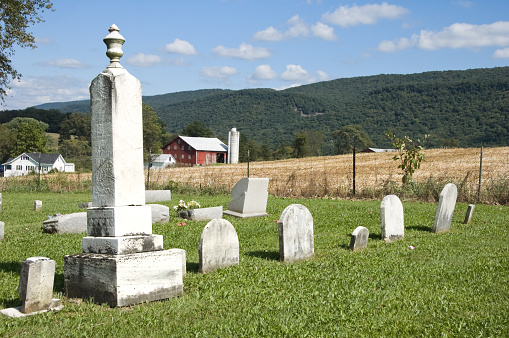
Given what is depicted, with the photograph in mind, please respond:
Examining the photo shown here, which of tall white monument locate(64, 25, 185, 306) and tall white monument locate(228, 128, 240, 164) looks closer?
tall white monument locate(64, 25, 185, 306)

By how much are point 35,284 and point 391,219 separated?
813 cm

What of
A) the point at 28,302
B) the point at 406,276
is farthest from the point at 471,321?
the point at 28,302

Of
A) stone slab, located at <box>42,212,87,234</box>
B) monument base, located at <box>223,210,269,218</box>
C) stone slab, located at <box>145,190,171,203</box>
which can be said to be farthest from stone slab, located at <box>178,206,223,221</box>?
stone slab, located at <box>145,190,171,203</box>

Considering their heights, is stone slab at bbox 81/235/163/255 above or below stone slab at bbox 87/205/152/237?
below

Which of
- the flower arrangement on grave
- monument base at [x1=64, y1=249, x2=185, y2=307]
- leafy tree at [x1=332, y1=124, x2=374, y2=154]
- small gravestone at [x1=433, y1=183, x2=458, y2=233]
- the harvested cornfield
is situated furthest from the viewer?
leafy tree at [x1=332, y1=124, x2=374, y2=154]

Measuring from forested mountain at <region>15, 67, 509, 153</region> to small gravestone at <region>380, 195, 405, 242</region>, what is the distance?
61.7m

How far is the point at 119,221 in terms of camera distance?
20.1 ft

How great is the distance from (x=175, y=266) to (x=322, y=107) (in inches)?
6175

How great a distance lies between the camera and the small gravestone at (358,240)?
980 centimetres

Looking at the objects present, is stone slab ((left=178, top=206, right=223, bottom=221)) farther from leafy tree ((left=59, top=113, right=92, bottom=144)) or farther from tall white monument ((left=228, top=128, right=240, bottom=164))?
leafy tree ((left=59, top=113, right=92, bottom=144))

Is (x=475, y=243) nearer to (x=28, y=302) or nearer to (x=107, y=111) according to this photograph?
(x=107, y=111)

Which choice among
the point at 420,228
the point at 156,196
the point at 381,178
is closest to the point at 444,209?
the point at 420,228

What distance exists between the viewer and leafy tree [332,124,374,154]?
10550 cm

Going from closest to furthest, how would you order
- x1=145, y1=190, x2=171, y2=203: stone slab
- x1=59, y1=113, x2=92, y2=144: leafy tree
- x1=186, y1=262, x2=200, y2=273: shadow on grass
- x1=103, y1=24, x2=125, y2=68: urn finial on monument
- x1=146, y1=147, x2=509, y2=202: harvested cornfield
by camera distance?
x1=103, y1=24, x2=125, y2=68: urn finial on monument, x1=186, y1=262, x2=200, y2=273: shadow on grass, x1=145, y1=190, x2=171, y2=203: stone slab, x1=146, y1=147, x2=509, y2=202: harvested cornfield, x1=59, y1=113, x2=92, y2=144: leafy tree
